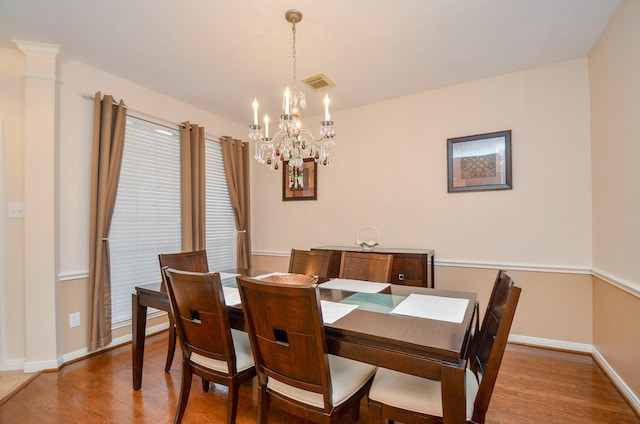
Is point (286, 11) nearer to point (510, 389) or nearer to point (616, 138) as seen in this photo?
point (616, 138)

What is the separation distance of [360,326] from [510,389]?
1.59 m

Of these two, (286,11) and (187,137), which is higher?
(286,11)

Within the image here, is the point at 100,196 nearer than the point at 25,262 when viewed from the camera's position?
No

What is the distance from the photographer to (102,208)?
2758mm

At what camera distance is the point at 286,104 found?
Result: 1.98 m

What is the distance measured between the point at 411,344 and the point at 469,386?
474 millimetres

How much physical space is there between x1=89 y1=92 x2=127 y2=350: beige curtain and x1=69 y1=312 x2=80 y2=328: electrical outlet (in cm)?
12

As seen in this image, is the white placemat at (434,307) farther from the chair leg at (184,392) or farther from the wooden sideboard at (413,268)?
the chair leg at (184,392)

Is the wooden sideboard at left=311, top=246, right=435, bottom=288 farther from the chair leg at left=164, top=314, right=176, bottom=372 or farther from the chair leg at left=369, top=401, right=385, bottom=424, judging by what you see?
the chair leg at left=164, top=314, right=176, bottom=372

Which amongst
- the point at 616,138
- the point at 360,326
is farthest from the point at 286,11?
the point at 616,138

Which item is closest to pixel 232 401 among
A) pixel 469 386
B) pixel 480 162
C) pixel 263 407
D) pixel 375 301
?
pixel 263 407

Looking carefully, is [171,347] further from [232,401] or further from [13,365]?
[13,365]

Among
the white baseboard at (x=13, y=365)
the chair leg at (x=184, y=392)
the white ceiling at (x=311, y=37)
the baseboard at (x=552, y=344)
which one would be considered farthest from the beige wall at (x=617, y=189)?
the white baseboard at (x=13, y=365)

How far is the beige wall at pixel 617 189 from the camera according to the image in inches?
75.2
